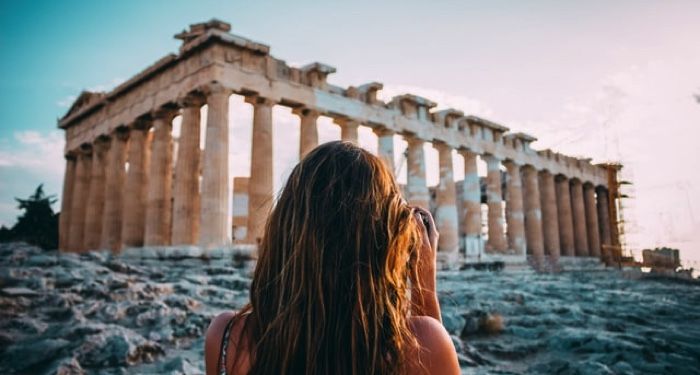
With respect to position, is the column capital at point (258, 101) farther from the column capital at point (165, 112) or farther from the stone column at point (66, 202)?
the stone column at point (66, 202)

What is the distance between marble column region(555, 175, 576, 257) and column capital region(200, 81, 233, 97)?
972 inches

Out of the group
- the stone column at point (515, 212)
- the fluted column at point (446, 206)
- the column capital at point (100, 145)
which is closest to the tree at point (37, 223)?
the column capital at point (100, 145)

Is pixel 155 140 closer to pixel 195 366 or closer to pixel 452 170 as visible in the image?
pixel 452 170

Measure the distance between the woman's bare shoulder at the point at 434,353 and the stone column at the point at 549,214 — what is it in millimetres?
31140

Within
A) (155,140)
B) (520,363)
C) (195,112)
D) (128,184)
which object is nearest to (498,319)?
(520,363)

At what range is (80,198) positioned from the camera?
2452cm

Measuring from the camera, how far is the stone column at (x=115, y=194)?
20.9 m

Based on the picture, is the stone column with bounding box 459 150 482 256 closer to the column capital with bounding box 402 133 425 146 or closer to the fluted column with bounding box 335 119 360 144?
the column capital with bounding box 402 133 425 146

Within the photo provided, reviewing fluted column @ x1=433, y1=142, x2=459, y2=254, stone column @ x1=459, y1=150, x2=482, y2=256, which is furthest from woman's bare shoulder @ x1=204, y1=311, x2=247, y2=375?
stone column @ x1=459, y1=150, x2=482, y2=256

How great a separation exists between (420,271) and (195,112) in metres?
17.6

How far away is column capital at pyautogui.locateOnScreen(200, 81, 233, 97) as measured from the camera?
16781mm

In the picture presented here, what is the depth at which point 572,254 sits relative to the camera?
3186 centimetres

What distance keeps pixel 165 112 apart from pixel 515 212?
62.7 ft

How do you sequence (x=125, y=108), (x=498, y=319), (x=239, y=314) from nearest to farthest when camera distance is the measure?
1. (x=239, y=314)
2. (x=498, y=319)
3. (x=125, y=108)
